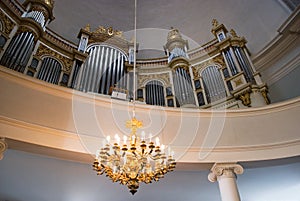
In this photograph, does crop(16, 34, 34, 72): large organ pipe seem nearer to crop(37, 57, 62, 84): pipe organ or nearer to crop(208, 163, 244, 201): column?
crop(37, 57, 62, 84): pipe organ

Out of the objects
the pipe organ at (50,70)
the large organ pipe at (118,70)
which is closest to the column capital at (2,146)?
the pipe organ at (50,70)

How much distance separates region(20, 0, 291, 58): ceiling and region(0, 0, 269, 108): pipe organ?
722mm

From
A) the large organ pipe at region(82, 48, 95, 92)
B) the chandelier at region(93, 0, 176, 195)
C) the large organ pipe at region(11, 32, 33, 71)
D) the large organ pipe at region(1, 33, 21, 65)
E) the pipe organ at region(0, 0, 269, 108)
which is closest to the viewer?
the chandelier at region(93, 0, 176, 195)

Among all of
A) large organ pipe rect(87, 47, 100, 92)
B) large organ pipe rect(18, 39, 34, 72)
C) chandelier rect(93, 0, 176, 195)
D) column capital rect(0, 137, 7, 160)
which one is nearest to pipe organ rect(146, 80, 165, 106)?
large organ pipe rect(87, 47, 100, 92)

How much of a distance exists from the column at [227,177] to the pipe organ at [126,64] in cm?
306

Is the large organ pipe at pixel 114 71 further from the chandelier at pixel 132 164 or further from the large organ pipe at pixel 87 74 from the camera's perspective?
the chandelier at pixel 132 164

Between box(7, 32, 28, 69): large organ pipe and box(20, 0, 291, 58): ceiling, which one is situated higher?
box(20, 0, 291, 58): ceiling

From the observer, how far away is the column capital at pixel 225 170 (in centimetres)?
394

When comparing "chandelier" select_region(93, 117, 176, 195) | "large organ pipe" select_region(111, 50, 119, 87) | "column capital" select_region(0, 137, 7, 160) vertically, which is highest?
"large organ pipe" select_region(111, 50, 119, 87)

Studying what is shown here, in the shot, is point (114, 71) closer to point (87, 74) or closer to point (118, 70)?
point (118, 70)

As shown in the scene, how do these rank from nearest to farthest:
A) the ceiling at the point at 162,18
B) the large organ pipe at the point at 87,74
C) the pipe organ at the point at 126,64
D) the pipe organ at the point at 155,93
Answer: the pipe organ at the point at 126,64
the large organ pipe at the point at 87,74
the pipe organ at the point at 155,93
the ceiling at the point at 162,18

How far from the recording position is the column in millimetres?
3684

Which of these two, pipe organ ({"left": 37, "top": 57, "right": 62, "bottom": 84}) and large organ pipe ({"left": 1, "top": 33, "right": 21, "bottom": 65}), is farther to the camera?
pipe organ ({"left": 37, "top": 57, "right": 62, "bottom": 84})

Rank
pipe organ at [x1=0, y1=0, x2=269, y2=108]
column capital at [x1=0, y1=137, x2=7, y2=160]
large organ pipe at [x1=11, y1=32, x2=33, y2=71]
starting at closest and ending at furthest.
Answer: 1. column capital at [x1=0, y1=137, x2=7, y2=160]
2. large organ pipe at [x1=11, y1=32, x2=33, y2=71]
3. pipe organ at [x1=0, y1=0, x2=269, y2=108]
